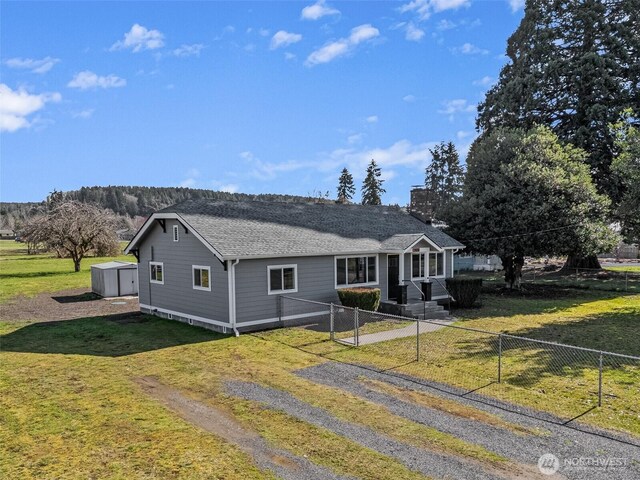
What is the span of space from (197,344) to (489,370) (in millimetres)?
9136

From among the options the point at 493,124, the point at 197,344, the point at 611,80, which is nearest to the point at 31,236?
the point at 197,344

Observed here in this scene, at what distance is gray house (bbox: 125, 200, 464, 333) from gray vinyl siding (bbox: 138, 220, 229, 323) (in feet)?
0.13

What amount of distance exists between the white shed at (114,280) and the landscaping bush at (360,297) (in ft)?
44.0

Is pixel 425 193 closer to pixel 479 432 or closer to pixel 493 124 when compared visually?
pixel 493 124

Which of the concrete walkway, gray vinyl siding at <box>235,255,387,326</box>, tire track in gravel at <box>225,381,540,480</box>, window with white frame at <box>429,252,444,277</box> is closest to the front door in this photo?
window with white frame at <box>429,252,444,277</box>

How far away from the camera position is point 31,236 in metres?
47.6

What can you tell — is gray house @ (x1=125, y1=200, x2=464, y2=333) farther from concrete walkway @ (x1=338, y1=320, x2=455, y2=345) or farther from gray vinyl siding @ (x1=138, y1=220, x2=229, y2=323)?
concrete walkway @ (x1=338, y1=320, x2=455, y2=345)

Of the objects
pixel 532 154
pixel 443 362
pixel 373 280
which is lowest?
pixel 443 362

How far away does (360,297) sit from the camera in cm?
1838

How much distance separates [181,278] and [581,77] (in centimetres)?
3090

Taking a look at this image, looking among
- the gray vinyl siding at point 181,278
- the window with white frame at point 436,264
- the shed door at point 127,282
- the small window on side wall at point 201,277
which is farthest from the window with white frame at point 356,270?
the shed door at point 127,282

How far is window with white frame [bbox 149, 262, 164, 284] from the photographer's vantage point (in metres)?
20.0

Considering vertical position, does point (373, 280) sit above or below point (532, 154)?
below

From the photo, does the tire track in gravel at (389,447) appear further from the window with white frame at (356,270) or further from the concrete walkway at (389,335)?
the window with white frame at (356,270)
